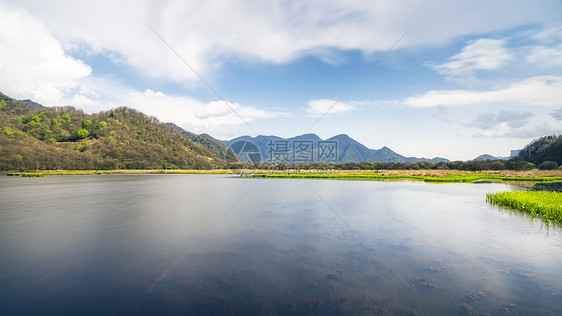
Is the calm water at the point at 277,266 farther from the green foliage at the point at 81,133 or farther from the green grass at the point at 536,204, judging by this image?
the green foliage at the point at 81,133

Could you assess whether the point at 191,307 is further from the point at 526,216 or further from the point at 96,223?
the point at 526,216

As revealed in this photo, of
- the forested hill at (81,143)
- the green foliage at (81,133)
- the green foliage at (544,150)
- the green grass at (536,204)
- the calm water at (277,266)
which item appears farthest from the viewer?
the green foliage at (81,133)

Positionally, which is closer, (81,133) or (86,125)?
(81,133)

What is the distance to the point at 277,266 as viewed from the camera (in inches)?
331

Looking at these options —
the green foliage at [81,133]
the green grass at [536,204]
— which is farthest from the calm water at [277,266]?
the green foliage at [81,133]

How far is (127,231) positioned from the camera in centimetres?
1266

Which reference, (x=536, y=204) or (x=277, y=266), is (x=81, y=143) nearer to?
(x=277, y=266)

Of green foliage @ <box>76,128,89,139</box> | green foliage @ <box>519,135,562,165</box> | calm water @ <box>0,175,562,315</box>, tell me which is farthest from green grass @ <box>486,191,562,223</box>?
green foliage @ <box>76,128,89,139</box>

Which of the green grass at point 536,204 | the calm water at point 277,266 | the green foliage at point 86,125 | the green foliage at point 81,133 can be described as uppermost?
the green foliage at point 86,125

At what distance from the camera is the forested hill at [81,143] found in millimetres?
104625

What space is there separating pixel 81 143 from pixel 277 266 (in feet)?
578

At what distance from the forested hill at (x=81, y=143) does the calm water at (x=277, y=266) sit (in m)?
120

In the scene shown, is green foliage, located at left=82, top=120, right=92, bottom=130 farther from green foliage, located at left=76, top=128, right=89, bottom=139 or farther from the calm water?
the calm water

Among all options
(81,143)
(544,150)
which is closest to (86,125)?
(81,143)
